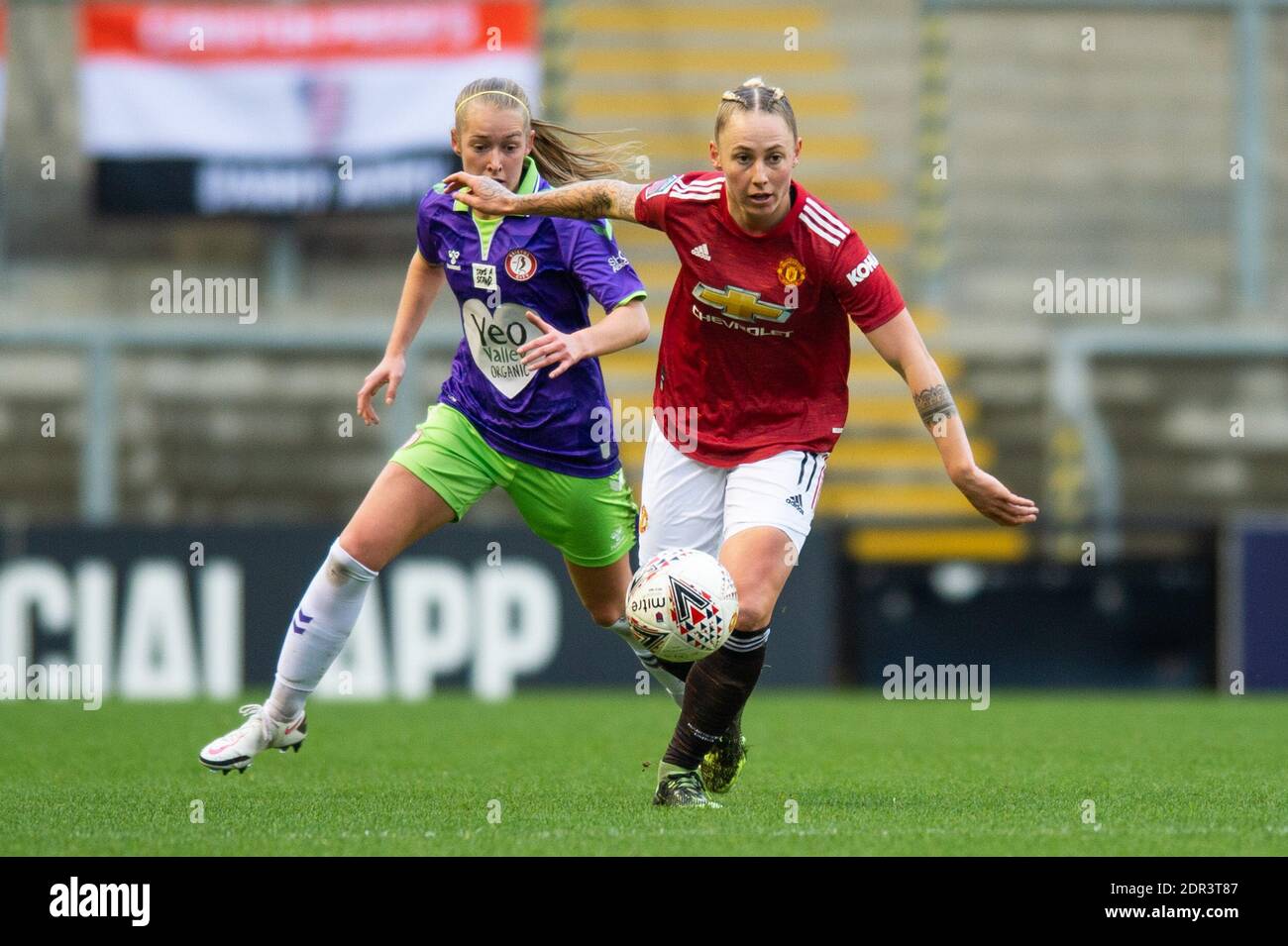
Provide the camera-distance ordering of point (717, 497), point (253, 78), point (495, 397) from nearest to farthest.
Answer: point (717, 497) → point (495, 397) → point (253, 78)

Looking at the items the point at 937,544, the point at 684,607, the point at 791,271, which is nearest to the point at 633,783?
the point at 684,607

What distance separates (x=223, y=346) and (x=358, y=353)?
1.51 metres

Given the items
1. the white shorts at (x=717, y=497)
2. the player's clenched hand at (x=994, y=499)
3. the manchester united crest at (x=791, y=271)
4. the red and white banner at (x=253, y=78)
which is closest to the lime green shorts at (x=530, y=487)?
the white shorts at (x=717, y=497)

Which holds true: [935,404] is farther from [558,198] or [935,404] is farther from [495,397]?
[495,397]

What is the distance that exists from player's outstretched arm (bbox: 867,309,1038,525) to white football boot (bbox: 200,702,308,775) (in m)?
2.07

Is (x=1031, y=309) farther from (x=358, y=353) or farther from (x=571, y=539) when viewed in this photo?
(x=571, y=539)

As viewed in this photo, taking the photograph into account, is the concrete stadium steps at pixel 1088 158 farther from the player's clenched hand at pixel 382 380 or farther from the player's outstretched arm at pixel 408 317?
the player's clenched hand at pixel 382 380

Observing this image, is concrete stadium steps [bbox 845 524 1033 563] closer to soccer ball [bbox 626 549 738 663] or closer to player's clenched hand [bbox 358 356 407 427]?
player's clenched hand [bbox 358 356 407 427]

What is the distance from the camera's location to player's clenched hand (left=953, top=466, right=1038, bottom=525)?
5195mm

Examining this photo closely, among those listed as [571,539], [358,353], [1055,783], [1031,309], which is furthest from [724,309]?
[1031,309]

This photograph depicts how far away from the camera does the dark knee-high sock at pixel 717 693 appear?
5.59m

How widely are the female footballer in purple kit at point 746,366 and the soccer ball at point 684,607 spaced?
14 cm

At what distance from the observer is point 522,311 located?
→ 6.08 m

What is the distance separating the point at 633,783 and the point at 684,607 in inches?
49.0
